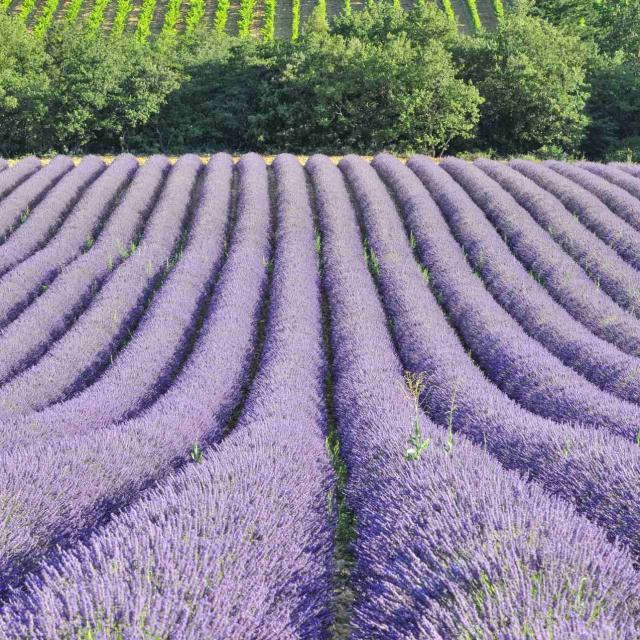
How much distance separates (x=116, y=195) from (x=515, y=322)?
12.1m

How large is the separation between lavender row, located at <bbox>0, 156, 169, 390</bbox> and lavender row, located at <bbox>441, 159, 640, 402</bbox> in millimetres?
6668

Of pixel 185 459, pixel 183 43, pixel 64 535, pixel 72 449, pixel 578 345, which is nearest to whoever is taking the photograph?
pixel 64 535

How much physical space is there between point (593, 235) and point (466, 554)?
11.3 m

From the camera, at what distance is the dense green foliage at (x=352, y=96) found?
24.1 meters

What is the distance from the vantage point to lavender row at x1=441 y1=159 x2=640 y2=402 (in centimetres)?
738

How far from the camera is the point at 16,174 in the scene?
19.1m

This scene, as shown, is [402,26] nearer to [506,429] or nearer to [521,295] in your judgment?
[521,295]

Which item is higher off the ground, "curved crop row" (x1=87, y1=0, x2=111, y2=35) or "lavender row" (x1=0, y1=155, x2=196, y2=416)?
"curved crop row" (x1=87, y1=0, x2=111, y2=35)

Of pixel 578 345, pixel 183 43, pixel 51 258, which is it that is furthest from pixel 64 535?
pixel 183 43

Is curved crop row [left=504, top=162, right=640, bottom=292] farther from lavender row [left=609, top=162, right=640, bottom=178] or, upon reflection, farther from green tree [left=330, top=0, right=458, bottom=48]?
green tree [left=330, top=0, right=458, bottom=48]

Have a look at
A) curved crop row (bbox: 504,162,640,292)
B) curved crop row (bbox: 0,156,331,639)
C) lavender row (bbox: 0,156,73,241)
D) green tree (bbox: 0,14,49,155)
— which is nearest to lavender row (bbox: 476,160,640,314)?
curved crop row (bbox: 504,162,640,292)

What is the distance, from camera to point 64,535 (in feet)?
13.9

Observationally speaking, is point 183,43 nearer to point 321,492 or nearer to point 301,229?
point 301,229

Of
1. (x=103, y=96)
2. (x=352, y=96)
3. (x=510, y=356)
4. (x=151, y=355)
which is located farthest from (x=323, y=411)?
(x=103, y=96)
